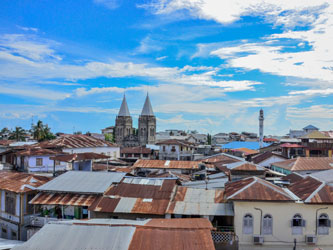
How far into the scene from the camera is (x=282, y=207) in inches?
570

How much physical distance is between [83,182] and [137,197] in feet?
12.8

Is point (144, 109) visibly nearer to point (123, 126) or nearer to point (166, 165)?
point (123, 126)

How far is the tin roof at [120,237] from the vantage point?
372 inches

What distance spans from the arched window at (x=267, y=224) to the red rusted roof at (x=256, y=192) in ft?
3.24

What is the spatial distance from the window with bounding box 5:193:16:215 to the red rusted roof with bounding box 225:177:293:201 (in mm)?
12966

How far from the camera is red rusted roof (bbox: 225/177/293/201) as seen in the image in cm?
1433

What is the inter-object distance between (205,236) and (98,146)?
37391 mm

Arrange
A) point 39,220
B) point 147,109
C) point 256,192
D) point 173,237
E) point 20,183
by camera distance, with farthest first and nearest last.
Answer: point 147,109
point 20,183
point 39,220
point 256,192
point 173,237

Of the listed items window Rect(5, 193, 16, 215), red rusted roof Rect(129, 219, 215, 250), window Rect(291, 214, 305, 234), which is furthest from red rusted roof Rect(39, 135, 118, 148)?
window Rect(291, 214, 305, 234)

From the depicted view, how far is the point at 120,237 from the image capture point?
32.1 ft

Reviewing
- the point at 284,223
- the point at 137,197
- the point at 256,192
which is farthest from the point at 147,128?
the point at 284,223

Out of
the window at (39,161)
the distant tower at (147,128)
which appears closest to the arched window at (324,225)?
the window at (39,161)

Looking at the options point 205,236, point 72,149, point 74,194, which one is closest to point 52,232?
point 205,236

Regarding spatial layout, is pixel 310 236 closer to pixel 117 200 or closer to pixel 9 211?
pixel 117 200
